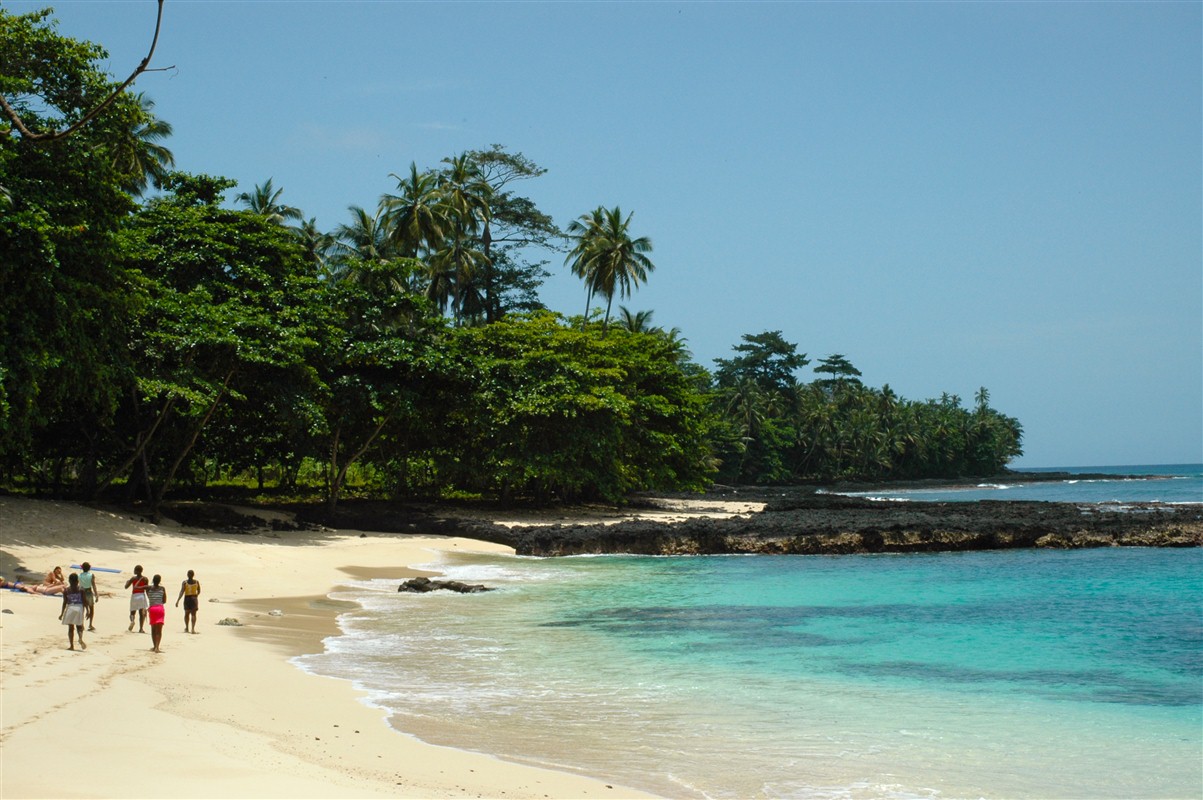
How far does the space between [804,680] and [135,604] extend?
937 centimetres

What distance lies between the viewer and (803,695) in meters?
12.3

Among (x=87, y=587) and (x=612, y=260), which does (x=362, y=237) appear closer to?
(x=612, y=260)

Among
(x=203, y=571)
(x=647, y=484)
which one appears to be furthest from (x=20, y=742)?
(x=647, y=484)

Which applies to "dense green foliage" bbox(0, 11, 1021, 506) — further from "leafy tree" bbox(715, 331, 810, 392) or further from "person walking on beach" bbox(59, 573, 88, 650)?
"leafy tree" bbox(715, 331, 810, 392)

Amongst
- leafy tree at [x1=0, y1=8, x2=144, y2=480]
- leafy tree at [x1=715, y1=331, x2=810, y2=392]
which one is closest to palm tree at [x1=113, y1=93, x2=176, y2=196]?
leafy tree at [x1=0, y1=8, x2=144, y2=480]

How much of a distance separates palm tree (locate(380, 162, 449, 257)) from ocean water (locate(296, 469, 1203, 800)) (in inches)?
1015

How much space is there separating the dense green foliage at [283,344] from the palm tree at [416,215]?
0.34 ft

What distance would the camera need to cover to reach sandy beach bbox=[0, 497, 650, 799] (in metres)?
7.45

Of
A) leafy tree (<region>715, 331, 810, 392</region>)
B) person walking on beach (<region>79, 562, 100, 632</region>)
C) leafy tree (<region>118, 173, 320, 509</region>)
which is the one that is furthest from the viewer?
leafy tree (<region>715, 331, 810, 392</region>)

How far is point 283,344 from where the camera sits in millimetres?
28312

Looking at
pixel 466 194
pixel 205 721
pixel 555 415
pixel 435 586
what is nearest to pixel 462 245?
pixel 466 194

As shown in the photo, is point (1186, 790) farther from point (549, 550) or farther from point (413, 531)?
point (413, 531)

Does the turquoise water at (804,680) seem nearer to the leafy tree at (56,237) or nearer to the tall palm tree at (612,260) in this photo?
the leafy tree at (56,237)

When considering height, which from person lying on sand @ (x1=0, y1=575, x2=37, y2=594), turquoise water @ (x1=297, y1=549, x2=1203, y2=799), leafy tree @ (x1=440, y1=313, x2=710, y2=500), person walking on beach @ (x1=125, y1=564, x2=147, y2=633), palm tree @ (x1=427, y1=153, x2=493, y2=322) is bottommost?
turquoise water @ (x1=297, y1=549, x2=1203, y2=799)
